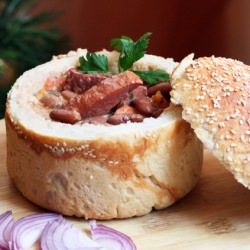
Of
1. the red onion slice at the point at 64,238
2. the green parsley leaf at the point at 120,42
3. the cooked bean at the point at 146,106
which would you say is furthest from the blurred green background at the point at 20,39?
the red onion slice at the point at 64,238

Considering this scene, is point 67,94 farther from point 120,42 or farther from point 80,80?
point 120,42

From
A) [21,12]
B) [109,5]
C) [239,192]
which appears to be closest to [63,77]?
[239,192]

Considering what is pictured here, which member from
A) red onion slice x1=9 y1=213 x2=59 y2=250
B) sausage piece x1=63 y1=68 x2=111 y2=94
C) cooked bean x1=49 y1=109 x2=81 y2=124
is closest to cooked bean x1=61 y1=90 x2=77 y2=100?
sausage piece x1=63 y1=68 x2=111 y2=94

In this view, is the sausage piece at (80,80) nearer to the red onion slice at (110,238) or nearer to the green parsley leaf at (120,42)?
the green parsley leaf at (120,42)

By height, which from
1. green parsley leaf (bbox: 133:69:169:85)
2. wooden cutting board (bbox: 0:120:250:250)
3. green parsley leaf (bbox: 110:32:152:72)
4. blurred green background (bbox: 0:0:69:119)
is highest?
green parsley leaf (bbox: 110:32:152:72)

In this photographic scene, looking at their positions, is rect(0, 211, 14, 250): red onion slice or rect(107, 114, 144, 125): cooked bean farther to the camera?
rect(107, 114, 144, 125): cooked bean

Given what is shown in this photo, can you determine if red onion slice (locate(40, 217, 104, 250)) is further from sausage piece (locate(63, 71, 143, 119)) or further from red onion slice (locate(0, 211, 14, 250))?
sausage piece (locate(63, 71, 143, 119))

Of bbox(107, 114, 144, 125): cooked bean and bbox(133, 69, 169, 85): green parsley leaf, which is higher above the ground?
bbox(133, 69, 169, 85): green parsley leaf
